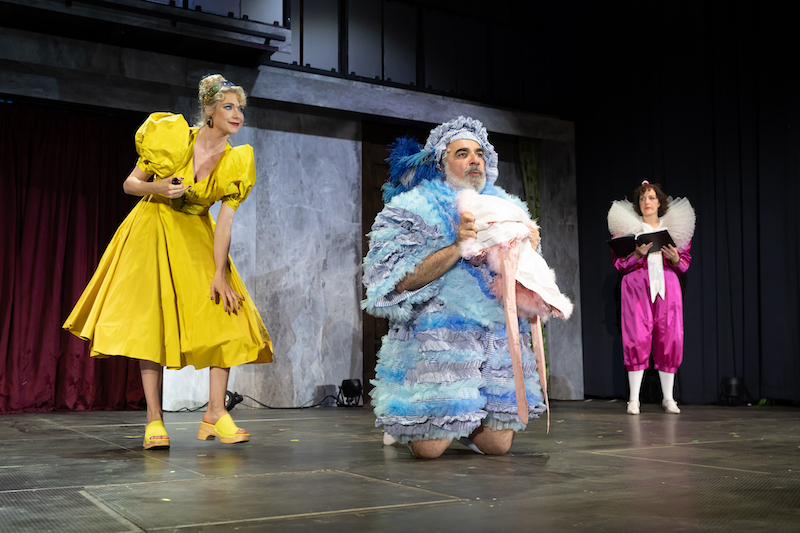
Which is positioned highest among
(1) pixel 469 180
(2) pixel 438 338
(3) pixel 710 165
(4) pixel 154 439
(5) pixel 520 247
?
(3) pixel 710 165

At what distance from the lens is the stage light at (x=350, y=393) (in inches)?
210

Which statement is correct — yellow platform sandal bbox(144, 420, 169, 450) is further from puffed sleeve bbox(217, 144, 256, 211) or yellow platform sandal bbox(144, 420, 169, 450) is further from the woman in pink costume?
the woman in pink costume

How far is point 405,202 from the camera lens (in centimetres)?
236

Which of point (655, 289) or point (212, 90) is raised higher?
point (212, 90)

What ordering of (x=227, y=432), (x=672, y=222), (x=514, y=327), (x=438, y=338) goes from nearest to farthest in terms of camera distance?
1. (x=514, y=327)
2. (x=438, y=338)
3. (x=227, y=432)
4. (x=672, y=222)

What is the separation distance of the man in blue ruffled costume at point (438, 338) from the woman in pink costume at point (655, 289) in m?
2.51

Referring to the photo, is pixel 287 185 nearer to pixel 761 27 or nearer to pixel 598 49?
pixel 598 49

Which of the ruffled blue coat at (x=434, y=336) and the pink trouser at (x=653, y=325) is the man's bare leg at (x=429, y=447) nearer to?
the ruffled blue coat at (x=434, y=336)

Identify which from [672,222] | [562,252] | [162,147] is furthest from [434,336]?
[562,252]

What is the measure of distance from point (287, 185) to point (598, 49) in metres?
2.98

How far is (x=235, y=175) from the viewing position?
2602 millimetres

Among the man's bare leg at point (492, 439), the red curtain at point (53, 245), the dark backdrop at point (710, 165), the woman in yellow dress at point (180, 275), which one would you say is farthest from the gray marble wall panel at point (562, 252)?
the woman in yellow dress at point (180, 275)

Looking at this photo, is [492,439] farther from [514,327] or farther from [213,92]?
[213,92]

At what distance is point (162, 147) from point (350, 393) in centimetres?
316
